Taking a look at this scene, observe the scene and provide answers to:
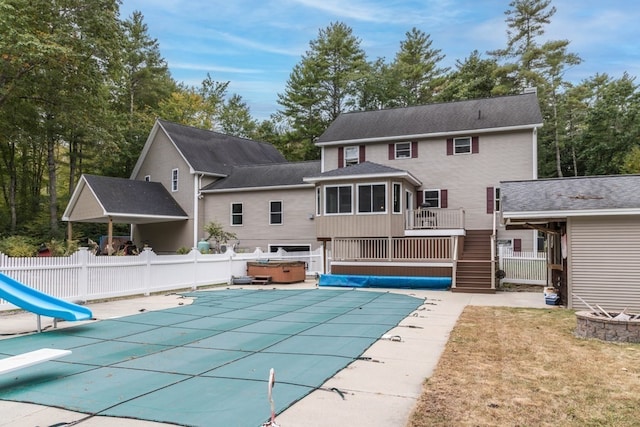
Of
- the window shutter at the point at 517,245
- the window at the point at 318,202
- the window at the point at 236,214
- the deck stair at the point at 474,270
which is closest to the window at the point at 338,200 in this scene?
the window at the point at 318,202

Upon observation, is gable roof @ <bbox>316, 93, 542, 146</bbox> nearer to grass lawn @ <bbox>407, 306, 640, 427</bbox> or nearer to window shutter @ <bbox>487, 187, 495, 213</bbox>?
window shutter @ <bbox>487, 187, 495, 213</bbox>

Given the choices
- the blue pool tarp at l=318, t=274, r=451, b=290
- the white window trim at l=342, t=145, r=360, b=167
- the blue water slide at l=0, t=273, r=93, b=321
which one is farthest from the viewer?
the white window trim at l=342, t=145, r=360, b=167

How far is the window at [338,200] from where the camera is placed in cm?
1966

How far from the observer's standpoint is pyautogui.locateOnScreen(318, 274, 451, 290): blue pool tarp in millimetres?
16297

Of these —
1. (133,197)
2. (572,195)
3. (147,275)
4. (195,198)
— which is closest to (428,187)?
(572,195)

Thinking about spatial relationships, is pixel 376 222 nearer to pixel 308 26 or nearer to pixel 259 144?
pixel 259 144

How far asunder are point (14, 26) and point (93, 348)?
18.6m

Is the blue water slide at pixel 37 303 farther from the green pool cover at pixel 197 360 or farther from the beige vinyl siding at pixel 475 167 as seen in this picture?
the beige vinyl siding at pixel 475 167

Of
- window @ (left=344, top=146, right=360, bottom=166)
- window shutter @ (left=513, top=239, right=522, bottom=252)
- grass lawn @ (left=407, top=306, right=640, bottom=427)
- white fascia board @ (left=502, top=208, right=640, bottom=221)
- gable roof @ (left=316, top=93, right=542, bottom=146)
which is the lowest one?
grass lawn @ (left=407, top=306, right=640, bottom=427)

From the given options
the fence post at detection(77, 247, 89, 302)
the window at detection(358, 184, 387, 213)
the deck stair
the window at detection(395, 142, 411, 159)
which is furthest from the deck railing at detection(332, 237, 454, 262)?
the fence post at detection(77, 247, 89, 302)

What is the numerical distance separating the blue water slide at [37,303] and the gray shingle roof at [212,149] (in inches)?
671

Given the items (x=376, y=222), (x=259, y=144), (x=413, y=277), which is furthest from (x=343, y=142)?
(x=259, y=144)

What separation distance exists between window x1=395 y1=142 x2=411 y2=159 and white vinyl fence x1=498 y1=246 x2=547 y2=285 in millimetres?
6704

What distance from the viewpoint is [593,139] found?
31.9 metres
